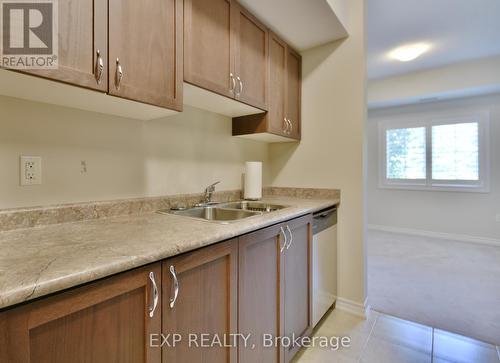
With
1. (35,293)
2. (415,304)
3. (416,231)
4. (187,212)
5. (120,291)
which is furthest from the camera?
(416,231)

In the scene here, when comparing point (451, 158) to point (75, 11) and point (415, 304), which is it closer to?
point (415, 304)

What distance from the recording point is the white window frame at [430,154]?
12.8 feet

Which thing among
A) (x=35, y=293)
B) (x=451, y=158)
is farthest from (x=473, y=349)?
(x=451, y=158)

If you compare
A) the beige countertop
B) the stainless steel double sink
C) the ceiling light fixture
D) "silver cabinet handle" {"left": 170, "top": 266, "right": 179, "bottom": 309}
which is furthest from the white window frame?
"silver cabinet handle" {"left": 170, "top": 266, "right": 179, "bottom": 309}

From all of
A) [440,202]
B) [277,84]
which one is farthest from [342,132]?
[440,202]

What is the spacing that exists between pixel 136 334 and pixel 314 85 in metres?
2.20

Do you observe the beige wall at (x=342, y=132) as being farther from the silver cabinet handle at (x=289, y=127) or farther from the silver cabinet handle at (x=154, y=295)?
the silver cabinet handle at (x=154, y=295)

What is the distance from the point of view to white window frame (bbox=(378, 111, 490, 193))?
389 cm

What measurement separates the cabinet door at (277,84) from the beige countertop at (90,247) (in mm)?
960

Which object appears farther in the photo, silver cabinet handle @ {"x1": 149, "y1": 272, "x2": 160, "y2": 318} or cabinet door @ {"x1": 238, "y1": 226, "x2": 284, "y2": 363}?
cabinet door @ {"x1": 238, "y1": 226, "x2": 284, "y2": 363}

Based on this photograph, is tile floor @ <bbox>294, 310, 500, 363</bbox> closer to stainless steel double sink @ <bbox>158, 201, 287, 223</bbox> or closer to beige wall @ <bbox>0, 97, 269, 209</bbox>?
stainless steel double sink @ <bbox>158, 201, 287, 223</bbox>

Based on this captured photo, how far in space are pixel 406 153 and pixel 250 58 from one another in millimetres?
4018

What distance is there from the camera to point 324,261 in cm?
188

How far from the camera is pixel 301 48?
226 centimetres
